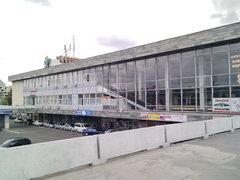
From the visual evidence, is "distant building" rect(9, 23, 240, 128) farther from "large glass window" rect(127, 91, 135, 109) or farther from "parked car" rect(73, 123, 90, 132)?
"parked car" rect(73, 123, 90, 132)

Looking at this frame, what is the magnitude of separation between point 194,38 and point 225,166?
45.0 ft

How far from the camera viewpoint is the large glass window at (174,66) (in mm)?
18719

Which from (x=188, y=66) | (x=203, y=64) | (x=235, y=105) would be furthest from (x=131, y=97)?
(x=235, y=105)

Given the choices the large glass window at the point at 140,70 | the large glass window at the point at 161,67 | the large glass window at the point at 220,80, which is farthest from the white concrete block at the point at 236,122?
the large glass window at the point at 140,70

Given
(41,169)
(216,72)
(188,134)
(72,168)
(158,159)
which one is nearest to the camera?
(41,169)

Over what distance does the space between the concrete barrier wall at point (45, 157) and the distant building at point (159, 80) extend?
12.8m

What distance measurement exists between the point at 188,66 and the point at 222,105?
478 cm

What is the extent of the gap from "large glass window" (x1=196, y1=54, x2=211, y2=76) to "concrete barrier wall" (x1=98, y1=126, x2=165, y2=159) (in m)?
11.2

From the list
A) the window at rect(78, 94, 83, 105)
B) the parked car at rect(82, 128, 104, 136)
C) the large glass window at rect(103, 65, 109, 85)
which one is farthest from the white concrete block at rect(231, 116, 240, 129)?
the window at rect(78, 94, 83, 105)

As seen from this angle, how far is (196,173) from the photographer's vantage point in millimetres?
5137

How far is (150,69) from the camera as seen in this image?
20922mm

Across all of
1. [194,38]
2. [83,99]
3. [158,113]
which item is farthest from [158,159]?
[83,99]

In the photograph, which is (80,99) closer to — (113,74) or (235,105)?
(113,74)

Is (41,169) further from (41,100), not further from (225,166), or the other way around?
(41,100)
